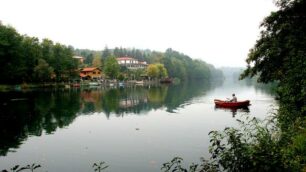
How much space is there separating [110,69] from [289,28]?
352 feet

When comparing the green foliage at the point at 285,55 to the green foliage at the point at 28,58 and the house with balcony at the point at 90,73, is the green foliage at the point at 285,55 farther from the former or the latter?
the house with balcony at the point at 90,73

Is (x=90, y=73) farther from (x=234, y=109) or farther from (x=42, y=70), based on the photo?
(x=234, y=109)

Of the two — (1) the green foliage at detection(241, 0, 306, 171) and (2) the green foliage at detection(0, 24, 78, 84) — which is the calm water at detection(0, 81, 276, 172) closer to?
(1) the green foliage at detection(241, 0, 306, 171)

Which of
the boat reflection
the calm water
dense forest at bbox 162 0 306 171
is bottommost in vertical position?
A: the calm water

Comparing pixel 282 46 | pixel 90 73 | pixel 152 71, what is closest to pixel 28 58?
pixel 90 73

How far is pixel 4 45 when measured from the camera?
3118 inches

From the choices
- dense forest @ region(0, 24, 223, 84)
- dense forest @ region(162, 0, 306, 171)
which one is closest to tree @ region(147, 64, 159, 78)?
dense forest @ region(0, 24, 223, 84)

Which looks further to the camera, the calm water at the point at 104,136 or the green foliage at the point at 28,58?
the green foliage at the point at 28,58

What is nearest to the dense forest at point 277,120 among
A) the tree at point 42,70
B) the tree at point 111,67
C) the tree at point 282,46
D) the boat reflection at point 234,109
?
the tree at point 282,46

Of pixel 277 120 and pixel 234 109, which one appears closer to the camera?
pixel 277 120

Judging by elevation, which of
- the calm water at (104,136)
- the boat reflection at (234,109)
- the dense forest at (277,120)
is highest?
the dense forest at (277,120)

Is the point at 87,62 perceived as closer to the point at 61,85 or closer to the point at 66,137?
the point at 61,85

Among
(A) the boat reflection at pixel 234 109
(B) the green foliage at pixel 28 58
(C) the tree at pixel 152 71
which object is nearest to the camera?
(A) the boat reflection at pixel 234 109

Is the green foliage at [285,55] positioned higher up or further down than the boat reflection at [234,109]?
higher up
